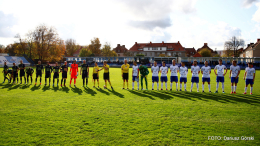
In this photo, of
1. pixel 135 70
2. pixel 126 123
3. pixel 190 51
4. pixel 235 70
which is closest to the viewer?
pixel 126 123

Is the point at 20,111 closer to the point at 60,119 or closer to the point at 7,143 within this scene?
the point at 60,119

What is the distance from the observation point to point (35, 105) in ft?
26.1

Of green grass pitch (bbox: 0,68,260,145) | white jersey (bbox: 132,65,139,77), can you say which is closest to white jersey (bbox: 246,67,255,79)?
green grass pitch (bbox: 0,68,260,145)

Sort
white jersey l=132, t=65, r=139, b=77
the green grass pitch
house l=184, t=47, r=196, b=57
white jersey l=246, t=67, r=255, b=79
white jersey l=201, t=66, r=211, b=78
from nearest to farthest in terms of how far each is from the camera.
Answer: the green grass pitch
white jersey l=246, t=67, r=255, b=79
white jersey l=201, t=66, r=211, b=78
white jersey l=132, t=65, r=139, b=77
house l=184, t=47, r=196, b=57

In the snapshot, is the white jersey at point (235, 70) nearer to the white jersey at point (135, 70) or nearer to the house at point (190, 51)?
the white jersey at point (135, 70)

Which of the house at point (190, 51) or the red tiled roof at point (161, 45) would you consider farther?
the house at point (190, 51)

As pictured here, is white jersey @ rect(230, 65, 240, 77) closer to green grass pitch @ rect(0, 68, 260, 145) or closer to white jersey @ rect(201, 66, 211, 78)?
white jersey @ rect(201, 66, 211, 78)

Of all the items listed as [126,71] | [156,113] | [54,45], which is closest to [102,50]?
[54,45]

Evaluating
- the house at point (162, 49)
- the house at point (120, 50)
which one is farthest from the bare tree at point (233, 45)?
the house at point (120, 50)

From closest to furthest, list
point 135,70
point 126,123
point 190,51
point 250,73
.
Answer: point 126,123 → point 250,73 → point 135,70 → point 190,51

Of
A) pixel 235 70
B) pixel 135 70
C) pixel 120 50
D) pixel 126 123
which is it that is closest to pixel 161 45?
pixel 120 50

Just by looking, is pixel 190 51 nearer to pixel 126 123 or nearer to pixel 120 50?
pixel 120 50

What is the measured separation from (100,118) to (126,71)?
259 inches

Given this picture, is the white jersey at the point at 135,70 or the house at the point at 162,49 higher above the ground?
the house at the point at 162,49
